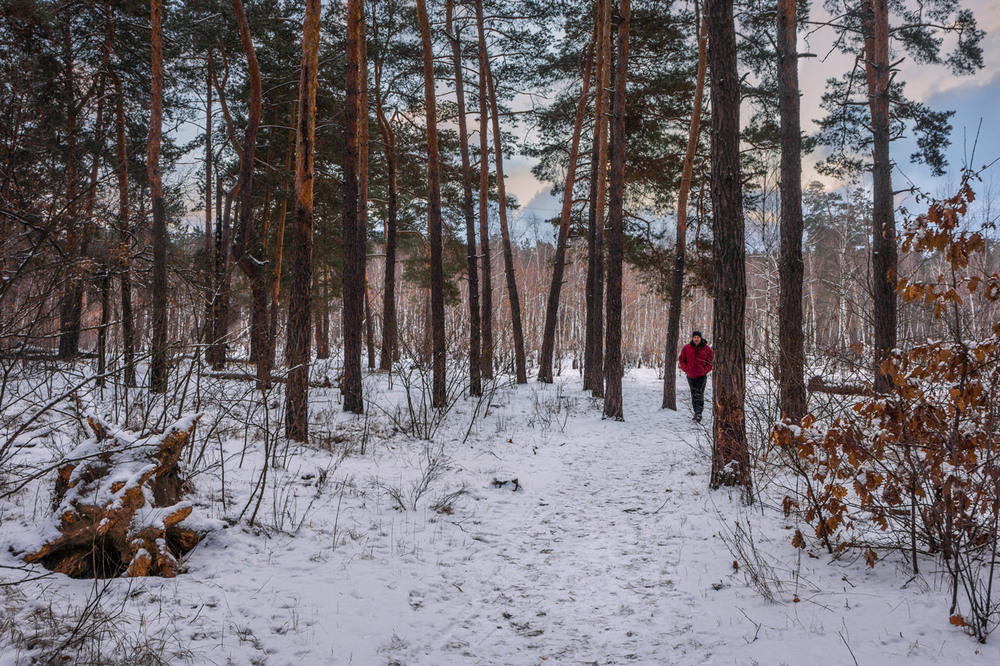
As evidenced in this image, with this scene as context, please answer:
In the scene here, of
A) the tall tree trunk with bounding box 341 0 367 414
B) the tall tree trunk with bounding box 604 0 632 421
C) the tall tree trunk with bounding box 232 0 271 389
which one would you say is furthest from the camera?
the tall tree trunk with bounding box 604 0 632 421

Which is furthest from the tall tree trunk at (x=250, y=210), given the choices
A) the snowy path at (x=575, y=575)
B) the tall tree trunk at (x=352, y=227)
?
the snowy path at (x=575, y=575)

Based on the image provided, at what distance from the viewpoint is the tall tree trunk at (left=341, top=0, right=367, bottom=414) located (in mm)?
8703

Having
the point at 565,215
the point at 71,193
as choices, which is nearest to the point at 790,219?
the point at 565,215

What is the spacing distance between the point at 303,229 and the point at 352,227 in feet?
9.13

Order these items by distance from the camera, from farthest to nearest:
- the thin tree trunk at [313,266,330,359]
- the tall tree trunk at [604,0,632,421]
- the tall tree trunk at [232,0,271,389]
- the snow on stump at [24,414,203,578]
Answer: the thin tree trunk at [313,266,330,359] → the tall tree trunk at [604,0,632,421] → the tall tree trunk at [232,0,271,389] → the snow on stump at [24,414,203,578]

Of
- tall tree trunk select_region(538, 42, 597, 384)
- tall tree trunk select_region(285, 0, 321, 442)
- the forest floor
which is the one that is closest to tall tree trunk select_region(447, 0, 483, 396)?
tall tree trunk select_region(538, 42, 597, 384)

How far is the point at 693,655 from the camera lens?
2842mm

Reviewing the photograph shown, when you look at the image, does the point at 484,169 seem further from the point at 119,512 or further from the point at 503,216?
the point at 119,512

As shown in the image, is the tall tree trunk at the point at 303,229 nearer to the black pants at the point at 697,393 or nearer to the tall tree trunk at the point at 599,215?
the tall tree trunk at the point at 599,215

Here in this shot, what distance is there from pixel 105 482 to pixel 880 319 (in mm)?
10951

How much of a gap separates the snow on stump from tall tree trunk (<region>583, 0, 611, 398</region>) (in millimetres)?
9778

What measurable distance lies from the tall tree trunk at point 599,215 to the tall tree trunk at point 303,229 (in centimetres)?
569

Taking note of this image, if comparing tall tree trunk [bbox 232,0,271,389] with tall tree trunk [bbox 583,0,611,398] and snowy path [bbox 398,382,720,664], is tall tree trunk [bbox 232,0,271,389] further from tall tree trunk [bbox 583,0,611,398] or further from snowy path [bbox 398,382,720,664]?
tall tree trunk [bbox 583,0,611,398]

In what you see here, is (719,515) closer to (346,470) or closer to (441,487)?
(441,487)
